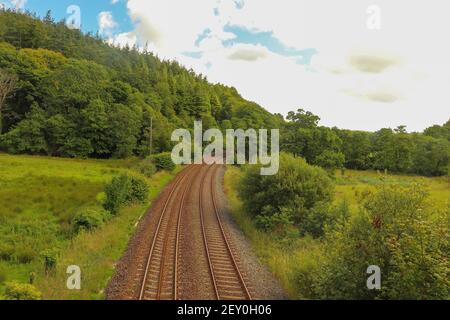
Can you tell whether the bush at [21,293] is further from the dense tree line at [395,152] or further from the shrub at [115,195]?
the dense tree line at [395,152]

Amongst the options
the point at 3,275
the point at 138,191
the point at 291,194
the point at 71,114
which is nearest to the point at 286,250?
the point at 291,194

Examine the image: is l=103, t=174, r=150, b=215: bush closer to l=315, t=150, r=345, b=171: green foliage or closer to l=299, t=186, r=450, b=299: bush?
l=299, t=186, r=450, b=299: bush

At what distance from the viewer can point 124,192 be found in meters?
28.2

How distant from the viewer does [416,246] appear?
32.7ft

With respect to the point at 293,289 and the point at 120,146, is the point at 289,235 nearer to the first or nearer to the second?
the point at 293,289

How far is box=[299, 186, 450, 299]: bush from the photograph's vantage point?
9.89m

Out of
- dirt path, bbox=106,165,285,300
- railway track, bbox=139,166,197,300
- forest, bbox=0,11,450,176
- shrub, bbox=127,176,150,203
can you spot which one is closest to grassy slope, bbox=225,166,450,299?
dirt path, bbox=106,165,285,300

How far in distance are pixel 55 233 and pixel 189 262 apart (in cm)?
980

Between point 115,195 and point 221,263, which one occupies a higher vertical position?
point 115,195

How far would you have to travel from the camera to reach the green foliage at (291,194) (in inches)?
928

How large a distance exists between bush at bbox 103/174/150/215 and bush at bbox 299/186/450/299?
664 inches

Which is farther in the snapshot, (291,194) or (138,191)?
(138,191)

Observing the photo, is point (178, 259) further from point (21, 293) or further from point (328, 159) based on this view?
point (328, 159)

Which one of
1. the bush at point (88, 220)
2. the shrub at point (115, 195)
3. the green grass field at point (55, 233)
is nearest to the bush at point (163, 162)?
the green grass field at point (55, 233)
